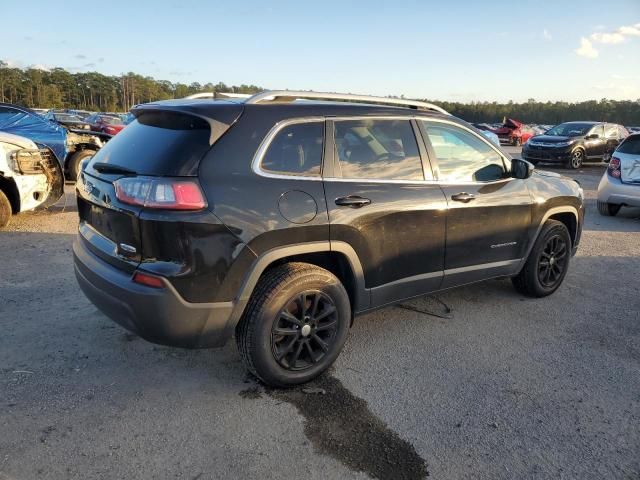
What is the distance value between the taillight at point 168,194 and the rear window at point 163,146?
0.21 feet

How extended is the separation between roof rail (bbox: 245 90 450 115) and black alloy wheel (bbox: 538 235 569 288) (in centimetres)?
180

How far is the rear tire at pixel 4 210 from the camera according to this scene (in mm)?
6930

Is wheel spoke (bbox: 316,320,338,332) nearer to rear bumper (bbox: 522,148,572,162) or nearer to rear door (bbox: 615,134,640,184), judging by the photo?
rear door (bbox: 615,134,640,184)

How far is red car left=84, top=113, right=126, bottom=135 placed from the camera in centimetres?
1874

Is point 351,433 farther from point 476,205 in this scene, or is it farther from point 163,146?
point 476,205

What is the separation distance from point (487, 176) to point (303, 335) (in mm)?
2157

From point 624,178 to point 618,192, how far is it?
0.25 m

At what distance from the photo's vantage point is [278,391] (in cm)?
324

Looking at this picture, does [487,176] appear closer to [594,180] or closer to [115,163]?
[115,163]

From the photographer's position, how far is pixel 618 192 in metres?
8.88

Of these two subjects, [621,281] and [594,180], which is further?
[594,180]

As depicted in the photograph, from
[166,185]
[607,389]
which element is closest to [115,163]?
[166,185]

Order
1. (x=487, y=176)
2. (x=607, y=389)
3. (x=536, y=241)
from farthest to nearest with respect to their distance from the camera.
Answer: (x=536, y=241), (x=487, y=176), (x=607, y=389)

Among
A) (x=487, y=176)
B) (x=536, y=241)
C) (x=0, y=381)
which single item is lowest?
(x=0, y=381)
